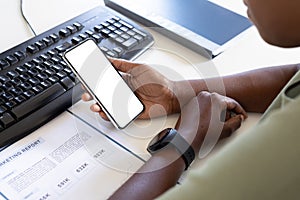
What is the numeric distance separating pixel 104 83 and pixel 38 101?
11cm

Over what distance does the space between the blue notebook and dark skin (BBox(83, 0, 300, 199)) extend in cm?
11

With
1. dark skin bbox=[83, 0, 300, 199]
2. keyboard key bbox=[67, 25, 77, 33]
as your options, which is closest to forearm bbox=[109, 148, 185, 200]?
dark skin bbox=[83, 0, 300, 199]

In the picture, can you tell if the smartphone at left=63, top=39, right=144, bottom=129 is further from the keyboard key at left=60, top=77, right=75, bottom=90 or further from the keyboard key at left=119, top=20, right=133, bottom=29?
the keyboard key at left=119, top=20, right=133, bottom=29

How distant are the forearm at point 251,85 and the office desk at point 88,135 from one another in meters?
0.03

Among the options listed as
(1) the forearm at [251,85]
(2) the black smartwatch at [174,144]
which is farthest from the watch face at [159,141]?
(1) the forearm at [251,85]

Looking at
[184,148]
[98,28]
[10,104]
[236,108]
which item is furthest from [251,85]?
[10,104]

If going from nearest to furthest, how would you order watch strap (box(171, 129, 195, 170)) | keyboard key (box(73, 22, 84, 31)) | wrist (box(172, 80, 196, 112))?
1. watch strap (box(171, 129, 195, 170))
2. wrist (box(172, 80, 196, 112))
3. keyboard key (box(73, 22, 84, 31))

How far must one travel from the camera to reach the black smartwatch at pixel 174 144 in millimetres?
695

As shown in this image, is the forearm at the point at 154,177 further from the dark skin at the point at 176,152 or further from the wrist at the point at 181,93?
the wrist at the point at 181,93

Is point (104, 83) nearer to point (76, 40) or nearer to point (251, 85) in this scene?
point (76, 40)

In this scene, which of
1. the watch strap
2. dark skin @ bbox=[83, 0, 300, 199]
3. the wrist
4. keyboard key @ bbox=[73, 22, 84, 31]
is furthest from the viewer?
keyboard key @ bbox=[73, 22, 84, 31]

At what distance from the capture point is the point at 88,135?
2.46 feet

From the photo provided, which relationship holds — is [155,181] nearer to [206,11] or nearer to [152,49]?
[152,49]

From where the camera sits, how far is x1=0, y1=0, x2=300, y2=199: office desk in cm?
67
